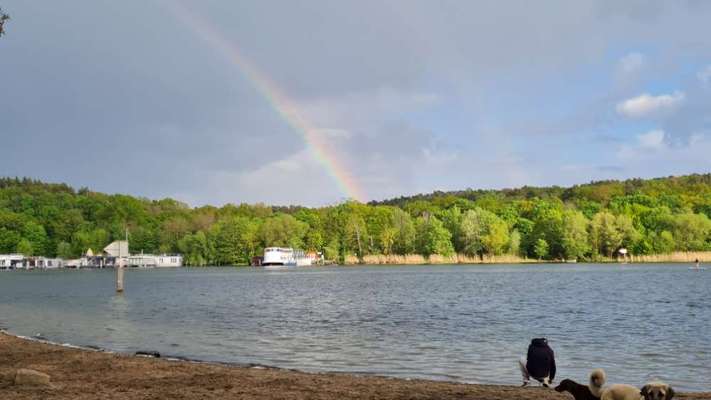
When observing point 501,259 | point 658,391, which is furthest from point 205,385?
point 501,259

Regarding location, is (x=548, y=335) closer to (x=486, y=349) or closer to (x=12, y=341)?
(x=486, y=349)

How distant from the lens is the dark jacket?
1772 centimetres

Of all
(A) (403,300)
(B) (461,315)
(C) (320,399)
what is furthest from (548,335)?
(A) (403,300)

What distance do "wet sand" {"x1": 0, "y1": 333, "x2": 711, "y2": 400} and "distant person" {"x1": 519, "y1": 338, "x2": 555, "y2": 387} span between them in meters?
0.39

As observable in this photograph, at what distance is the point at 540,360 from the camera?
1784 cm

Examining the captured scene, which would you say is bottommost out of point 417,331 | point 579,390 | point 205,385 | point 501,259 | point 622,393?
point 417,331

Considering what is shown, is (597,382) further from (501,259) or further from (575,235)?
(501,259)

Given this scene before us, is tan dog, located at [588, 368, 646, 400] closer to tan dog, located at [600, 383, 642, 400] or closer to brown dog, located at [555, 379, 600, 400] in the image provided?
tan dog, located at [600, 383, 642, 400]

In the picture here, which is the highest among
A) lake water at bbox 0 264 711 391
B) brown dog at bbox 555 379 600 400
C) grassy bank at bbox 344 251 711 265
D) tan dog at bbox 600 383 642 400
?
grassy bank at bbox 344 251 711 265

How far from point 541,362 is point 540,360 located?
0.24 feet

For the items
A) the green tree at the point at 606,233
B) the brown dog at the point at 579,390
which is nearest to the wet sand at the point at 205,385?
the brown dog at the point at 579,390

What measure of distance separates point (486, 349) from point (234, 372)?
38.3 ft

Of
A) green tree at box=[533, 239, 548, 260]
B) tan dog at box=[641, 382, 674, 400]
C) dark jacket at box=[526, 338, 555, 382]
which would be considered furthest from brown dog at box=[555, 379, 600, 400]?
green tree at box=[533, 239, 548, 260]

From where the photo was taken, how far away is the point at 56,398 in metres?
15.1
